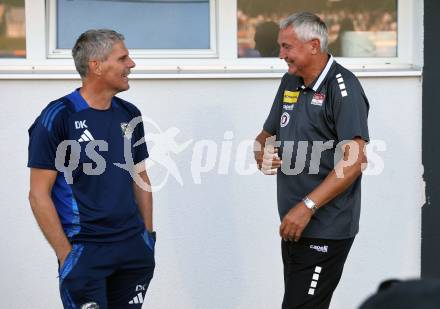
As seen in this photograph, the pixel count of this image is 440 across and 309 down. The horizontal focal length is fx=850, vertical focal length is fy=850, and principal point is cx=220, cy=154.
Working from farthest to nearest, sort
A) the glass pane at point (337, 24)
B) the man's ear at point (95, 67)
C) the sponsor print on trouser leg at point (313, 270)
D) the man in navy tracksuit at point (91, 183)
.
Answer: the glass pane at point (337, 24)
the sponsor print on trouser leg at point (313, 270)
the man's ear at point (95, 67)
the man in navy tracksuit at point (91, 183)

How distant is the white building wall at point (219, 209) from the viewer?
5238 millimetres

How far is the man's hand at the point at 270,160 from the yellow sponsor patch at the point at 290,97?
241 mm

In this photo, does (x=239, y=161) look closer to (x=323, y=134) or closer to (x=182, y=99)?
(x=182, y=99)

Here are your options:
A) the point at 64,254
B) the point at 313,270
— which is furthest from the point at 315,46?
the point at 64,254

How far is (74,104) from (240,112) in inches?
71.7

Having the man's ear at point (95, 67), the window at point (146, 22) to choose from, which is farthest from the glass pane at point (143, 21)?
the man's ear at point (95, 67)

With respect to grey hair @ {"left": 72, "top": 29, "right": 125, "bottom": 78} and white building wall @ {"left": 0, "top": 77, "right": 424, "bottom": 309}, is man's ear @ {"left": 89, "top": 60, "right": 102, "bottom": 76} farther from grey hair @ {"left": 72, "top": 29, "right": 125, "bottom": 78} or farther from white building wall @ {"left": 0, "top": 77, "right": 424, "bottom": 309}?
white building wall @ {"left": 0, "top": 77, "right": 424, "bottom": 309}

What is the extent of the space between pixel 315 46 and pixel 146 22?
1.74 metres

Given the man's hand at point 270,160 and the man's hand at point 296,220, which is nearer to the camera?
the man's hand at point 296,220

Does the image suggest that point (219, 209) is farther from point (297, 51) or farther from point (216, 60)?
point (297, 51)

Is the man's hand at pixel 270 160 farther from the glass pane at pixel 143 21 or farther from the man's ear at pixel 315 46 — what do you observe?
the glass pane at pixel 143 21

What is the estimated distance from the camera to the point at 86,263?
3.65 metres

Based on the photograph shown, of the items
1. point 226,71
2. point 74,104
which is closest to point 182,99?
point 226,71

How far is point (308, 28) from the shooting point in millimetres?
3943
